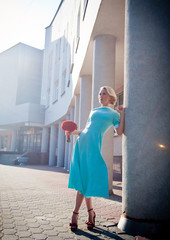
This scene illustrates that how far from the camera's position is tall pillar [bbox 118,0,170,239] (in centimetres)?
269

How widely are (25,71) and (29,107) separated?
802 cm

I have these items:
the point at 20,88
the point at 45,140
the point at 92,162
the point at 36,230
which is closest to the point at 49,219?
the point at 36,230

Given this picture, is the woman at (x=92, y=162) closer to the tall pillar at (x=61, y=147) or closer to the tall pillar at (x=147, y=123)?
the tall pillar at (x=147, y=123)

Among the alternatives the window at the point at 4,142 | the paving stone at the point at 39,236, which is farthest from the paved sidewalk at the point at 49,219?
the window at the point at 4,142

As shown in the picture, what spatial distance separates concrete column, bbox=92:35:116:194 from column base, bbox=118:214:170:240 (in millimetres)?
3414

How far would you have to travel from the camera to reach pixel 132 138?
286cm

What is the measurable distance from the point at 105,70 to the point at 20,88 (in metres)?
25.1

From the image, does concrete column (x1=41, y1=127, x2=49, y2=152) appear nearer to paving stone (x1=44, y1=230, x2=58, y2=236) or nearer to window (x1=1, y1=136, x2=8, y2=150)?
window (x1=1, y1=136, x2=8, y2=150)

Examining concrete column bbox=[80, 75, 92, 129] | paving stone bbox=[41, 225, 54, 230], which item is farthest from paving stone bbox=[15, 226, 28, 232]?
concrete column bbox=[80, 75, 92, 129]

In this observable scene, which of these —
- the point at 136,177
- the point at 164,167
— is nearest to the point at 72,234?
the point at 136,177

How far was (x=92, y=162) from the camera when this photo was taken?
280 cm

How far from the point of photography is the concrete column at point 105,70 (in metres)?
6.18

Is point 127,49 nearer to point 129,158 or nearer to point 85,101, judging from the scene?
point 129,158

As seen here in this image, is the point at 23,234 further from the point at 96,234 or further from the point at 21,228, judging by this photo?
the point at 96,234
